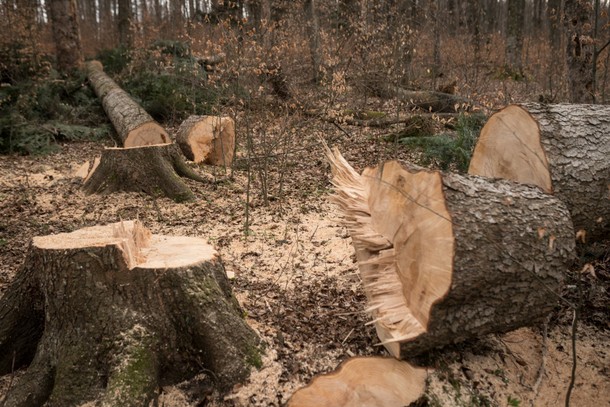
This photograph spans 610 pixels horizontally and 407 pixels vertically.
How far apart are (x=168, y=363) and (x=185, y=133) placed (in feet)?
15.8

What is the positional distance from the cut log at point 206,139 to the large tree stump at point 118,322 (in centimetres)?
431

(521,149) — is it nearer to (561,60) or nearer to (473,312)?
(473,312)

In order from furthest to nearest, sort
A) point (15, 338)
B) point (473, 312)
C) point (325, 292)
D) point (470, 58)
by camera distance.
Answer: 1. point (470, 58)
2. point (325, 292)
3. point (15, 338)
4. point (473, 312)

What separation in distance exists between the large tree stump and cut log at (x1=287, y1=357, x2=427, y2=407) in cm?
45

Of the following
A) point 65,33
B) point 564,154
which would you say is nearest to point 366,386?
point 564,154

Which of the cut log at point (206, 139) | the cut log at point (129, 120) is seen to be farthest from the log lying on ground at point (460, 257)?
the cut log at point (129, 120)

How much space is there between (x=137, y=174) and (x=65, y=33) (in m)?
6.66

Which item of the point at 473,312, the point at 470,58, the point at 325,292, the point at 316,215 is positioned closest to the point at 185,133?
the point at 316,215

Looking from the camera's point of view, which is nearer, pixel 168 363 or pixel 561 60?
pixel 168 363

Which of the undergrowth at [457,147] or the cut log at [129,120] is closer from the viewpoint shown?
the undergrowth at [457,147]

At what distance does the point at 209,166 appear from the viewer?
7074 mm

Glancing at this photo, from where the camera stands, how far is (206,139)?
6914 millimetres

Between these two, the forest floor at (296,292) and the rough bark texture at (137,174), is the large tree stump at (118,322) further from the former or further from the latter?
the rough bark texture at (137,174)

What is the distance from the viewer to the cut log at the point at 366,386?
2305 mm
